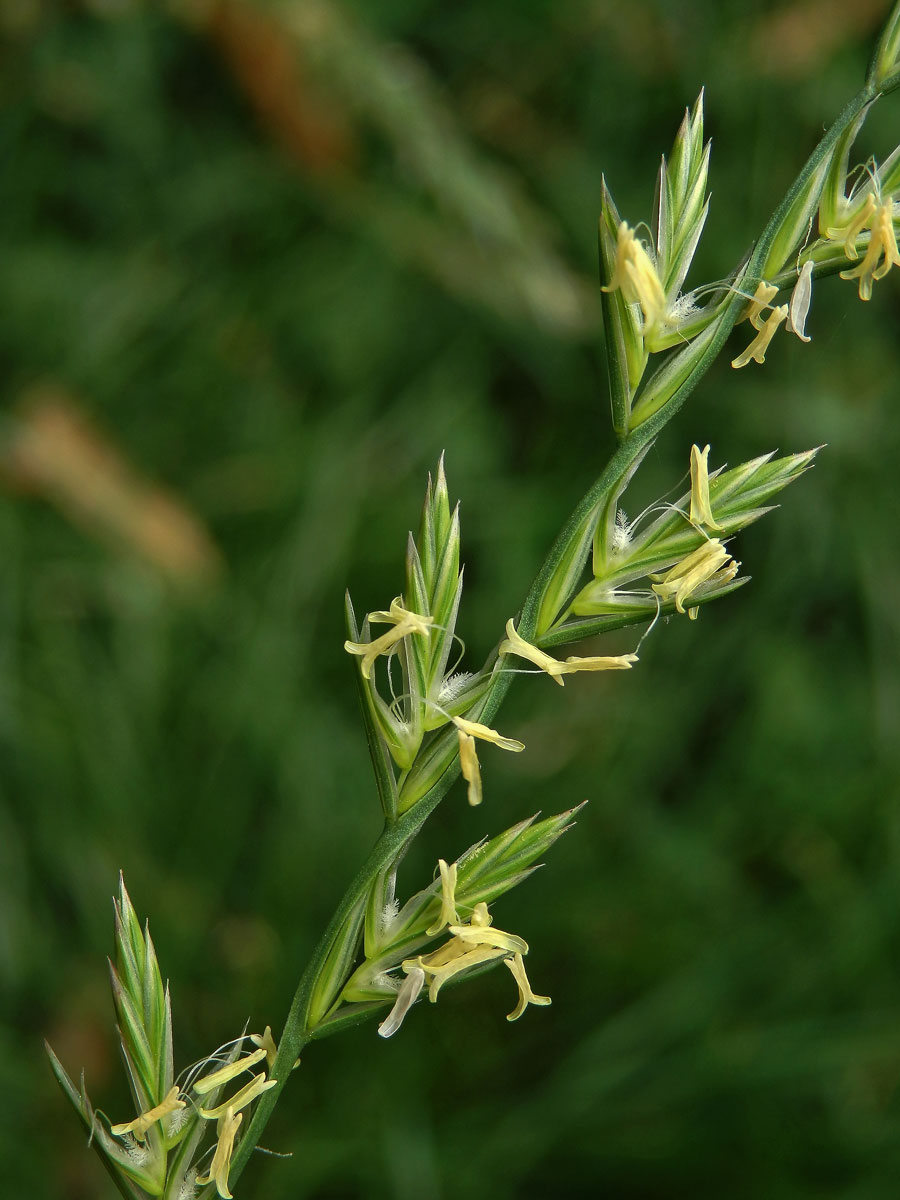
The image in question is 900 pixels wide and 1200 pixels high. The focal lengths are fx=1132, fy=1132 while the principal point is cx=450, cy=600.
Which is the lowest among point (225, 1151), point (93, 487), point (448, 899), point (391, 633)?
point (225, 1151)

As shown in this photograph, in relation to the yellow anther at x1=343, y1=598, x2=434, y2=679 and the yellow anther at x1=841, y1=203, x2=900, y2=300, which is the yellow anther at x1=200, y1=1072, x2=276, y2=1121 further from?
the yellow anther at x1=841, y1=203, x2=900, y2=300

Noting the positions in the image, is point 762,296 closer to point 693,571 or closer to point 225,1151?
point 693,571

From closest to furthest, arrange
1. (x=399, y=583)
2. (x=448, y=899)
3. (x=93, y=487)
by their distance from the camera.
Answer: (x=448, y=899) < (x=93, y=487) < (x=399, y=583)

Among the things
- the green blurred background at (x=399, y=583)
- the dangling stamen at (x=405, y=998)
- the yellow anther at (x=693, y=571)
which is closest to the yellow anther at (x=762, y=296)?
the yellow anther at (x=693, y=571)

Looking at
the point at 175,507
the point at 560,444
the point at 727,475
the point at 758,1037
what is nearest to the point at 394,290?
the point at 560,444

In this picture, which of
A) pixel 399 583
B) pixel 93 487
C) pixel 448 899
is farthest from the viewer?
pixel 399 583

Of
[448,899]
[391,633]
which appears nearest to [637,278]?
[391,633]

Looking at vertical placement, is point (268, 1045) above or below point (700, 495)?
below

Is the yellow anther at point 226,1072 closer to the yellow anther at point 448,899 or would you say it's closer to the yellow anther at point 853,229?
the yellow anther at point 448,899
